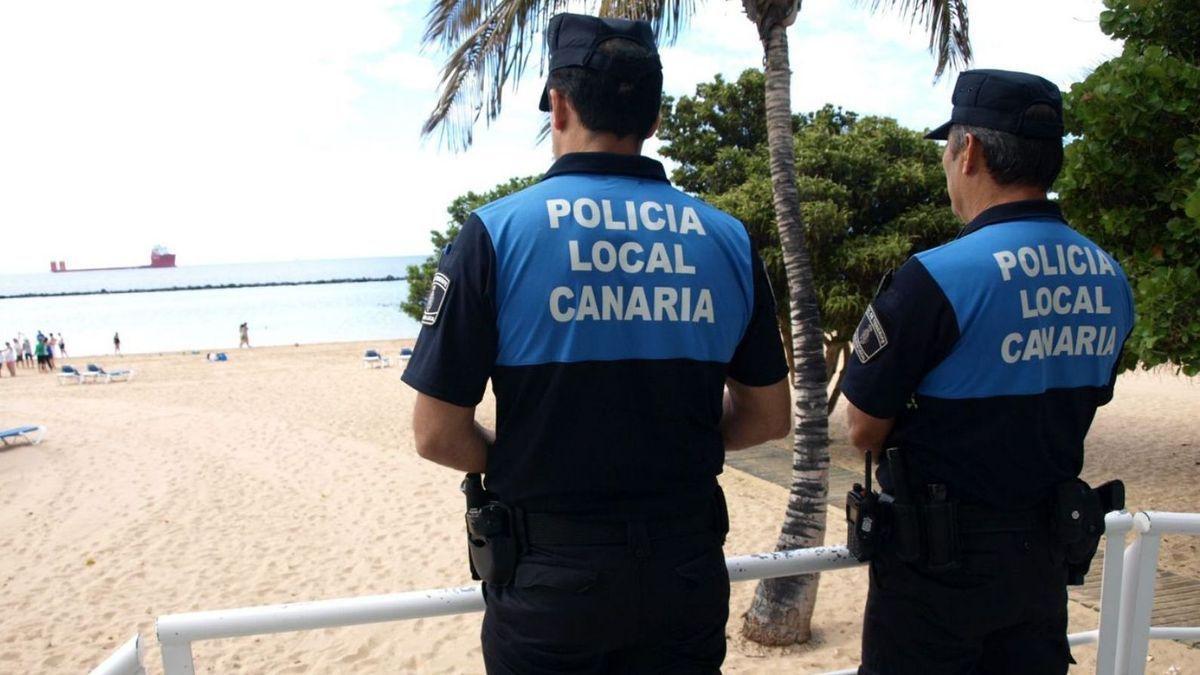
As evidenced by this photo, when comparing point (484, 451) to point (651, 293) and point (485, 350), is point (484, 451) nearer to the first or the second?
point (485, 350)

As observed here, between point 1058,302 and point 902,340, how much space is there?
1.30ft

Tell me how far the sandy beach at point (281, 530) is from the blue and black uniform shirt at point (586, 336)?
4.48 metres

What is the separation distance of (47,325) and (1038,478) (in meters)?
100

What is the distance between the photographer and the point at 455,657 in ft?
20.4

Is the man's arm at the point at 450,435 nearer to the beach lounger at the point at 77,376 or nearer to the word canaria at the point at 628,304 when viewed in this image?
the word canaria at the point at 628,304

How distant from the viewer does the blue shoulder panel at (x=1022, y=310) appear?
1.93 meters

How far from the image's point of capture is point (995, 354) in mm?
1934

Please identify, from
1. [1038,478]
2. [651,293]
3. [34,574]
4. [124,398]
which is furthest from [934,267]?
[124,398]

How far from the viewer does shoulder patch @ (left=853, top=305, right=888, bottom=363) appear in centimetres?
199

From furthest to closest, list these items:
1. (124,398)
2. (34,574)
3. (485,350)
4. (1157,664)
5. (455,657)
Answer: (124,398) → (34,574) → (455,657) → (1157,664) → (485,350)

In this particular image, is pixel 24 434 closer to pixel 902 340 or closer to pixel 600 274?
pixel 600 274

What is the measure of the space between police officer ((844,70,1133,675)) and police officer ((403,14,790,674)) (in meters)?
0.54

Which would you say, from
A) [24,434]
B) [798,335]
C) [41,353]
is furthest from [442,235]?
[41,353]

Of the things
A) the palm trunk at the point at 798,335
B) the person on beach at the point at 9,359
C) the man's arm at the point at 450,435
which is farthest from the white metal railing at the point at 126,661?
the person on beach at the point at 9,359
